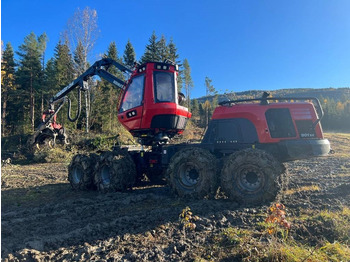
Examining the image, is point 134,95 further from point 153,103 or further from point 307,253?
point 307,253

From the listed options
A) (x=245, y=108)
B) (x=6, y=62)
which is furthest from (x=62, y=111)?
(x=245, y=108)

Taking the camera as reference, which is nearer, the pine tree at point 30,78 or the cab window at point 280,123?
the cab window at point 280,123

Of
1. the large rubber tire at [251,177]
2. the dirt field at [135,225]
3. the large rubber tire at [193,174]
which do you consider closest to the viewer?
the dirt field at [135,225]

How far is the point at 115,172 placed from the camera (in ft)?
22.9

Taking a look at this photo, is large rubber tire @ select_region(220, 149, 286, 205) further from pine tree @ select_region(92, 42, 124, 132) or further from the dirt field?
pine tree @ select_region(92, 42, 124, 132)

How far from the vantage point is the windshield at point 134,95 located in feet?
23.1

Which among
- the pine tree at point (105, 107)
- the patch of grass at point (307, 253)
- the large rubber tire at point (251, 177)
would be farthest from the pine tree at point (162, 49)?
the patch of grass at point (307, 253)

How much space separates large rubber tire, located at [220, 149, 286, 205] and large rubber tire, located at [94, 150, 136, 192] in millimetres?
2809

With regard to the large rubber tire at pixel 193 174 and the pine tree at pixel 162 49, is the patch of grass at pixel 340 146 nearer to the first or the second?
the large rubber tire at pixel 193 174

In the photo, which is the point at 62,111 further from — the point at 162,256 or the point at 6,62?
the point at 162,256

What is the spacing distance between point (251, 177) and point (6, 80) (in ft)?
108

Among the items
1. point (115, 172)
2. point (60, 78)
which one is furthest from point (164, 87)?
point (60, 78)

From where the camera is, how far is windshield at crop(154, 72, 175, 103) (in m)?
6.89

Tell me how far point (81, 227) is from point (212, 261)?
7.79 ft
